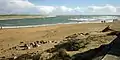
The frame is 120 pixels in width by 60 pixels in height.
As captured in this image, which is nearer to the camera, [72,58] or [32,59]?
[72,58]

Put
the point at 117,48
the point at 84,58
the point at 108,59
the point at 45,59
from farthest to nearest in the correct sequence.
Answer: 1. the point at 45,59
2. the point at 84,58
3. the point at 117,48
4. the point at 108,59

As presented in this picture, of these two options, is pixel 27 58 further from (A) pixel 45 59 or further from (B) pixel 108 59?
(B) pixel 108 59

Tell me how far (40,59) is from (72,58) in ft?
7.47

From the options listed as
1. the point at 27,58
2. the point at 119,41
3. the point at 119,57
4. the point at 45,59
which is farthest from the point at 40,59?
the point at 119,57

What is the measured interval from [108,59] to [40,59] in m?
5.60

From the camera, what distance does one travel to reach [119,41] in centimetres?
1109

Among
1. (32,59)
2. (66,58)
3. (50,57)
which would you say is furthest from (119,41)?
(32,59)

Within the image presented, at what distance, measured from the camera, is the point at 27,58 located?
14492 mm

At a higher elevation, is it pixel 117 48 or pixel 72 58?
pixel 117 48

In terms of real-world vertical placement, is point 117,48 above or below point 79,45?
above

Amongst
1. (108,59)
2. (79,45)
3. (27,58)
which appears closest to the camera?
(108,59)

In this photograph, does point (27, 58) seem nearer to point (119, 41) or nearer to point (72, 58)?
point (72, 58)

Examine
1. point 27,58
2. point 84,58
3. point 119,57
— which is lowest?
point 27,58

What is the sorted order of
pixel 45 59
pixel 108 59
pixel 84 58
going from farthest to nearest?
pixel 45 59
pixel 84 58
pixel 108 59
